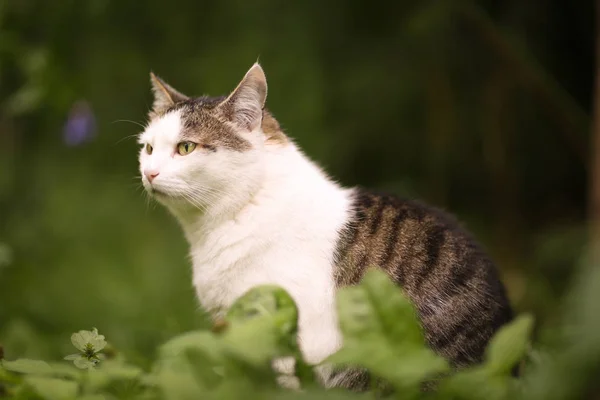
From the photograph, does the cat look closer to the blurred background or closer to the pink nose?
the pink nose

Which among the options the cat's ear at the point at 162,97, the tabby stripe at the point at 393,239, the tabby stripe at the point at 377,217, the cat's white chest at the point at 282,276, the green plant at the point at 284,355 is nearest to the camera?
the green plant at the point at 284,355

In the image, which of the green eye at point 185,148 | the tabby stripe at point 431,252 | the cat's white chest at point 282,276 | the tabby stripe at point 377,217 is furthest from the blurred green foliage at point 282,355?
the green eye at point 185,148

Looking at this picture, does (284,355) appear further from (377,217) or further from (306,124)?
(306,124)

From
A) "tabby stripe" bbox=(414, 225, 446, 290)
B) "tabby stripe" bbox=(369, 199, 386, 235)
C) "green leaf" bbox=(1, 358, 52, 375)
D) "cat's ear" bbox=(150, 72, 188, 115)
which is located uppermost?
"cat's ear" bbox=(150, 72, 188, 115)

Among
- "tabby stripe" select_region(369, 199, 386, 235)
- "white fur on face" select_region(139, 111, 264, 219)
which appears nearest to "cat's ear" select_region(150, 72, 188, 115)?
"white fur on face" select_region(139, 111, 264, 219)

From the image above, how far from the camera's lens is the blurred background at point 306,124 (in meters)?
4.51

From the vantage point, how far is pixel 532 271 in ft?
15.5

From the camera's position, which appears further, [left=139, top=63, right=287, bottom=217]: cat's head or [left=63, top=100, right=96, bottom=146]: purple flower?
[left=63, top=100, right=96, bottom=146]: purple flower

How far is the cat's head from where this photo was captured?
2.47 meters

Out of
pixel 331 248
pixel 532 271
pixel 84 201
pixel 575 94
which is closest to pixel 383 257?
pixel 331 248

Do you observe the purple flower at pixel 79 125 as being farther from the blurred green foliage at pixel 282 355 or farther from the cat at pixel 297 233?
the blurred green foliage at pixel 282 355

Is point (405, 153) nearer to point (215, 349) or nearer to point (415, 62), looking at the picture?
point (415, 62)

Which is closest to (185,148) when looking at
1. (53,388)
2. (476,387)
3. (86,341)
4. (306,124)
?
(86,341)

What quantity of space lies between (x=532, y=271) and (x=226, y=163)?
2.97 metres
